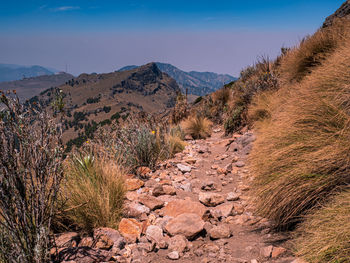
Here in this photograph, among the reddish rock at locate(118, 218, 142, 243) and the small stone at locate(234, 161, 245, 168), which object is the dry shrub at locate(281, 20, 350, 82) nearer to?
the small stone at locate(234, 161, 245, 168)

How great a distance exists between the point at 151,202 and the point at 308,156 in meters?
2.05

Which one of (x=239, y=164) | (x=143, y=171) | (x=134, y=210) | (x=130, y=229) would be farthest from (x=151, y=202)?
(x=239, y=164)

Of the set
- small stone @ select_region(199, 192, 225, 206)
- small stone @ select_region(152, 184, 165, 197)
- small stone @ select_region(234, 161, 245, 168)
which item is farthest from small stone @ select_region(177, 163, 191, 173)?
small stone @ select_region(199, 192, 225, 206)

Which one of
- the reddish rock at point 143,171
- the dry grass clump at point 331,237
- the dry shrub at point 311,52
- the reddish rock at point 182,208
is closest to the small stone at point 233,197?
the reddish rock at point 182,208

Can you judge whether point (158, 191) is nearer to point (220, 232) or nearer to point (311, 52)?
point (220, 232)

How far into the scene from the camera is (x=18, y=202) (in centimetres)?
184

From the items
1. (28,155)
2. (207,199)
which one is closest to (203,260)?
(207,199)

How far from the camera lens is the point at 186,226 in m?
2.56

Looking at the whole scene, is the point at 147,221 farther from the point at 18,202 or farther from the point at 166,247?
the point at 18,202

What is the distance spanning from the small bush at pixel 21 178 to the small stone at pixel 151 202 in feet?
4.58

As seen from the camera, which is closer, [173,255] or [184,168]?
[173,255]

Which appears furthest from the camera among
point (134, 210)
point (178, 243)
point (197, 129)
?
point (197, 129)

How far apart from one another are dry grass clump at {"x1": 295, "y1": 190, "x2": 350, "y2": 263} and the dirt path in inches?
11.5

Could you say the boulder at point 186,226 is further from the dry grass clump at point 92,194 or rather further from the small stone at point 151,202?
the dry grass clump at point 92,194
